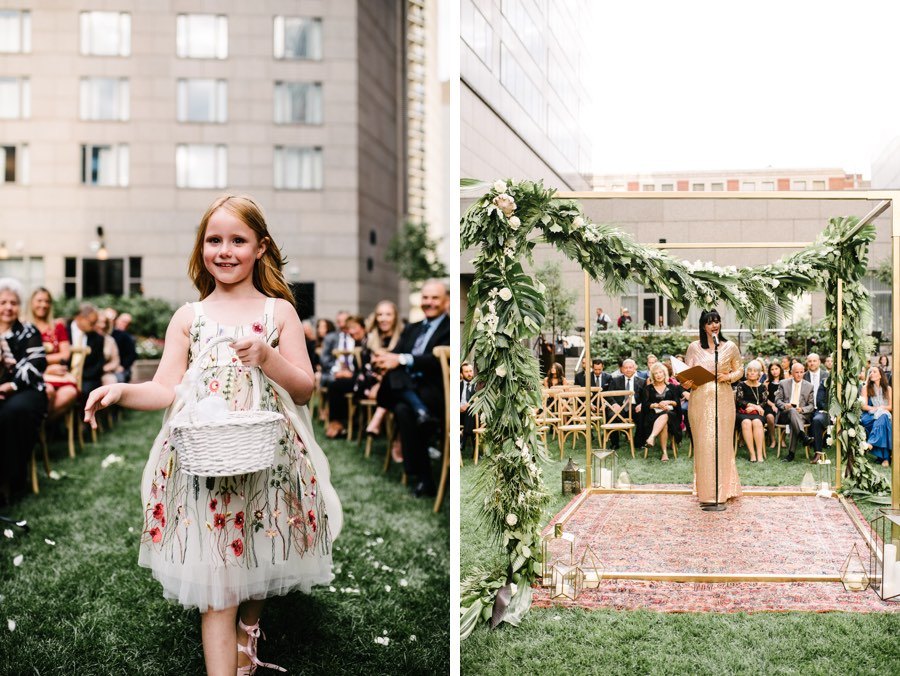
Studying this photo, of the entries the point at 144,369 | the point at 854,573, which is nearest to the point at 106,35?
the point at 144,369

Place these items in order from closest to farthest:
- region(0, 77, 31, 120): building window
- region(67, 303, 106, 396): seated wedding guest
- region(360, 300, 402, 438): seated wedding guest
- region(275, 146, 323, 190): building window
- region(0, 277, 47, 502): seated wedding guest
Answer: region(0, 277, 47, 502): seated wedding guest, region(360, 300, 402, 438): seated wedding guest, region(67, 303, 106, 396): seated wedding guest, region(0, 77, 31, 120): building window, region(275, 146, 323, 190): building window

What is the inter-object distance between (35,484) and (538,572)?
486 centimetres

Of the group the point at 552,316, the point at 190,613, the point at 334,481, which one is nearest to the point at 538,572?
the point at 552,316

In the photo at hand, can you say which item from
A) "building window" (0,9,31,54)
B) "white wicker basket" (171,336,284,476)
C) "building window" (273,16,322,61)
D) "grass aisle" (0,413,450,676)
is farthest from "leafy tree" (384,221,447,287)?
"white wicker basket" (171,336,284,476)

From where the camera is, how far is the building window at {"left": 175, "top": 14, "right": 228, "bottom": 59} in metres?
21.2

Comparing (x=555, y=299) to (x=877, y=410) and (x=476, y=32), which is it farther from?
(x=877, y=410)

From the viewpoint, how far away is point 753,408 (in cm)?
369

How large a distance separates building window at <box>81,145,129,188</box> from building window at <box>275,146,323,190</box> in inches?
167

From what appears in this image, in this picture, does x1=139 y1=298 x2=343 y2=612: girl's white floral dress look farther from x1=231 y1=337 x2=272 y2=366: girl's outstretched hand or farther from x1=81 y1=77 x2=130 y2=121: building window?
x1=81 y1=77 x2=130 y2=121: building window

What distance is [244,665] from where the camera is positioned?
3.40 m

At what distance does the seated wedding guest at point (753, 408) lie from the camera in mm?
Answer: 3686

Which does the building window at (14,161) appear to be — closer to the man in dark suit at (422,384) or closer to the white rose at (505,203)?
the man in dark suit at (422,384)

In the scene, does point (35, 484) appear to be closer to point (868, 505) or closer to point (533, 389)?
point (533, 389)

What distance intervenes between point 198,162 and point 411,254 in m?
9.46
